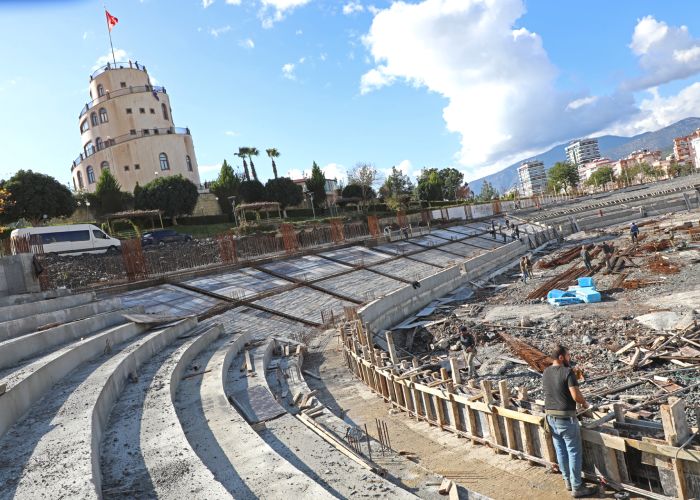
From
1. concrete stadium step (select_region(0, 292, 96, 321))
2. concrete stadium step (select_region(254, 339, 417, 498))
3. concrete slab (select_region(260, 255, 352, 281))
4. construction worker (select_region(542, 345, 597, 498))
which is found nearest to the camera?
concrete stadium step (select_region(254, 339, 417, 498))

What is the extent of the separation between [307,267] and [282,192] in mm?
28271

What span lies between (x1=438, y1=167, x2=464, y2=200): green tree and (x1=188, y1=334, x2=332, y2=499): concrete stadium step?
93.1 metres

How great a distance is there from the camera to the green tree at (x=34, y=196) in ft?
114

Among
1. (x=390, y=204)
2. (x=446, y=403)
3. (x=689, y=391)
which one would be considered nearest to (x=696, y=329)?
(x=689, y=391)

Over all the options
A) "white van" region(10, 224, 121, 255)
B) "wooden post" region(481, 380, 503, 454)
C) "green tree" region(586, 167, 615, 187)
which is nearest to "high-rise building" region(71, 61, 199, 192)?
"white van" region(10, 224, 121, 255)

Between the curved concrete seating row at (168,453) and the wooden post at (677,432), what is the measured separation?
176 inches

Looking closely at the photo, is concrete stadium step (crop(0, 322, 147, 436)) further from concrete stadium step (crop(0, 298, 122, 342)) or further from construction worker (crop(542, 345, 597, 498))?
construction worker (crop(542, 345, 597, 498))

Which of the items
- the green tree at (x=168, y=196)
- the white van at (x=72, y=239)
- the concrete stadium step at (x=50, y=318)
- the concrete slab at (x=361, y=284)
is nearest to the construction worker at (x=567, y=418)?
the concrete stadium step at (x=50, y=318)

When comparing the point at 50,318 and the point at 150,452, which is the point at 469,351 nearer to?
the point at 150,452

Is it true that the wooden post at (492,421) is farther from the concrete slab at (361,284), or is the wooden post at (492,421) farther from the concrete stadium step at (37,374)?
the concrete slab at (361,284)

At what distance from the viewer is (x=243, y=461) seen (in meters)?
5.78

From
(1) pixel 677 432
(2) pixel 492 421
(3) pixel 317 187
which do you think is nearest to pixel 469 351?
(2) pixel 492 421

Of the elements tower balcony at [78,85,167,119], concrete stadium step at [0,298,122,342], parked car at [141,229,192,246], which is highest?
tower balcony at [78,85,167,119]

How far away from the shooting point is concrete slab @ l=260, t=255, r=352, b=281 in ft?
77.5
